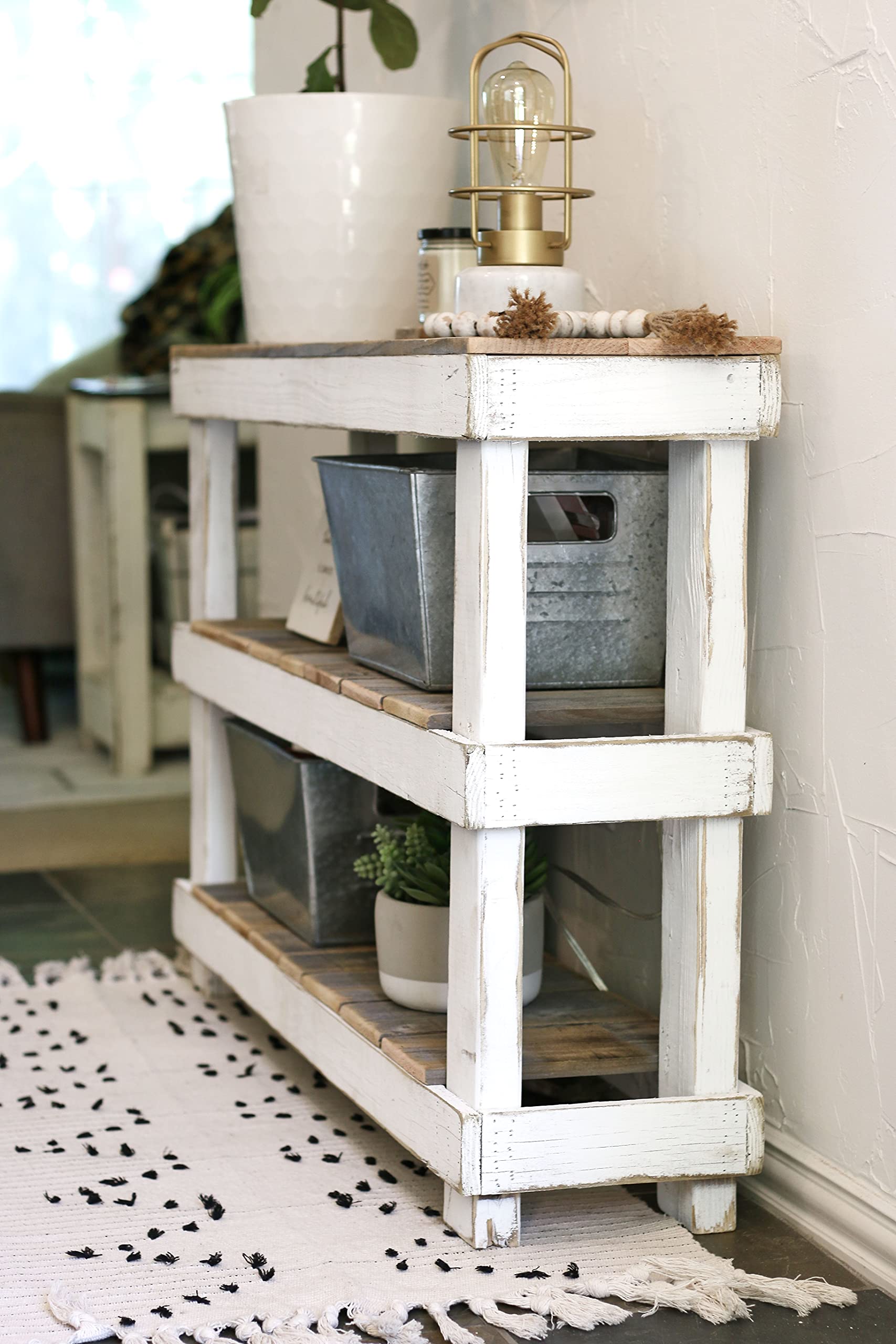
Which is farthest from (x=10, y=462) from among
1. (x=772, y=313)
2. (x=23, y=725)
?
(x=772, y=313)

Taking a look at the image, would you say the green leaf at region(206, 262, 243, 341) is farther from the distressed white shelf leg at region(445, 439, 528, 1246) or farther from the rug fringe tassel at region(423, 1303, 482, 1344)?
the rug fringe tassel at region(423, 1303, 482, 1344)

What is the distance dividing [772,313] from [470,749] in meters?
0.43

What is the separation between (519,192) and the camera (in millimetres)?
1374

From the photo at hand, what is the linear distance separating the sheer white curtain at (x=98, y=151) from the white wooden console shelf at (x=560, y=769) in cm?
309

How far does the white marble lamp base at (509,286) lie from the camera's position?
1337 mm

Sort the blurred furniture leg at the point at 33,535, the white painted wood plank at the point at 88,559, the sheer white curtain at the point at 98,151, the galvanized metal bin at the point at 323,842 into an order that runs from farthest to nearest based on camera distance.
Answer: the sheer white curtain at the point at 98,151 → the blurred furniture leg at the point at 33,535 → the white painted wood plank at the point at 88,559 → the galvanized metal bin at the point at 323,842

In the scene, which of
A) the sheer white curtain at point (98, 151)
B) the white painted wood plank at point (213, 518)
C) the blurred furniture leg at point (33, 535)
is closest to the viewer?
the white painted wood plank at point (213, 518)

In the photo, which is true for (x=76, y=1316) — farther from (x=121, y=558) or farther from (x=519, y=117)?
(x=121, y=558)

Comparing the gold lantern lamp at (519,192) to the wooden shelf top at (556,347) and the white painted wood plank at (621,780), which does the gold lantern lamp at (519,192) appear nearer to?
the wooden shelf top at (556,347)

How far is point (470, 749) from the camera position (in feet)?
3.95

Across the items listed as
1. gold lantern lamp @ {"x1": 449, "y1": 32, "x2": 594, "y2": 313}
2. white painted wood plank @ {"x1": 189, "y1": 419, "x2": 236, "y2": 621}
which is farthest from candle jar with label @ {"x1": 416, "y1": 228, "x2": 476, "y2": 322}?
white painted wood plank @ {"x1": 189, "y1": 419, "x2": 236, "y2": 621}

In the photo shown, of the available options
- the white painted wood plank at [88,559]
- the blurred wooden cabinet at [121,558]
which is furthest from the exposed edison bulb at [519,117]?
the white painted wood plank at [88,559]

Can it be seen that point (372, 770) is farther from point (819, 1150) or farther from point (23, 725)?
point (23, 725)

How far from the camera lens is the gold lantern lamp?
4.42 ft
